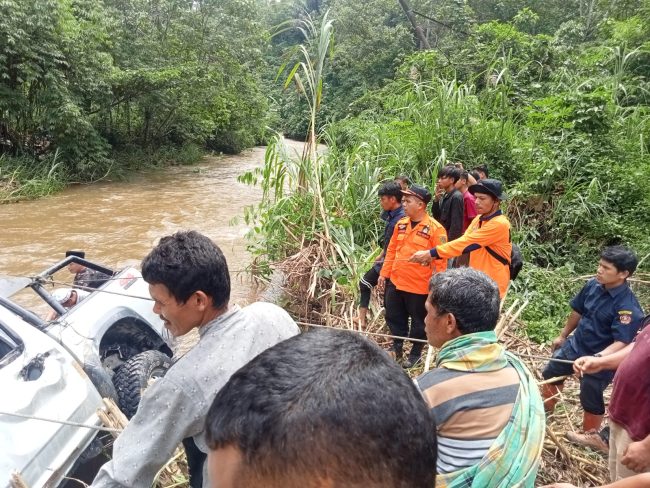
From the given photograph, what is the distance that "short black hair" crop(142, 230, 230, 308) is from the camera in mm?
1404

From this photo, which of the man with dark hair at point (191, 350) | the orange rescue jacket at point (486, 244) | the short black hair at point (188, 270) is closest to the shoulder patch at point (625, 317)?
the orange rescue jacket at point (486, 244)

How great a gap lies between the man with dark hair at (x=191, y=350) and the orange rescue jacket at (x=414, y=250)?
89.9 inches

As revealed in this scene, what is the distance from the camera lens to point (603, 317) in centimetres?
284

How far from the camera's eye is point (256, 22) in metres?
18.1

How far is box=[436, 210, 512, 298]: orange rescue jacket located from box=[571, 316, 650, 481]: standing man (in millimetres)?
1300

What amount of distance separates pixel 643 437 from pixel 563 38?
14444 millimetres

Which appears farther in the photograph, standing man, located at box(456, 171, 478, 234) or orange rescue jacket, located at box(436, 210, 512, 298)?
standing man, located at box(456, 171, 478, 234)

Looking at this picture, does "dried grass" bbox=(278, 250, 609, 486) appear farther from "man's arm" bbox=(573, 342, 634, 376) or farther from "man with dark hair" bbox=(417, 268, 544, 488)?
"man with dark hair" bbox=(417, 268, 544, 488)

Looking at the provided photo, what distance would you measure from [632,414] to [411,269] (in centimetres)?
184

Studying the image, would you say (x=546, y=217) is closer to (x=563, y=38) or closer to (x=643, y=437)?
(x=643, y=437)

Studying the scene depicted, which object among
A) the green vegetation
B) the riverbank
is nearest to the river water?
the riverbank

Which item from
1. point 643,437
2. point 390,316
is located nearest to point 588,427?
point 643,437

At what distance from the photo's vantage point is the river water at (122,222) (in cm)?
776

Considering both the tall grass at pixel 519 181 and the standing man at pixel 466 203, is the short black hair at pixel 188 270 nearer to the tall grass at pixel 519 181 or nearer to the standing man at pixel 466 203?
the tall grass at pixel 519 181
